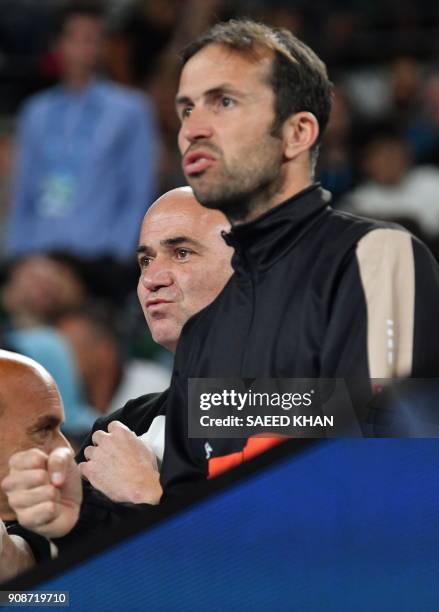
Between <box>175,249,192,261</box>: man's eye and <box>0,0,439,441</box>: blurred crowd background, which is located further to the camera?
<box>0,0,439,441</box>: blurred crowd background

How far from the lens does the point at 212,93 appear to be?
152 centimetres

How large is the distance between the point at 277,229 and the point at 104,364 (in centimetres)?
154

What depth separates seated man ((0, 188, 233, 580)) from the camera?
152cm

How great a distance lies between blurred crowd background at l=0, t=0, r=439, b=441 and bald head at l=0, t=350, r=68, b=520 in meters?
0.43

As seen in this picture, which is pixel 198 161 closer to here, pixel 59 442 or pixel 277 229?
pixel 277 229

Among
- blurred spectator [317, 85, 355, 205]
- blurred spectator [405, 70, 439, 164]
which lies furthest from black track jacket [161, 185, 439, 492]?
blurred spectator [405, 70, 439, 164]

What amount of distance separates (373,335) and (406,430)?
0.32 ft

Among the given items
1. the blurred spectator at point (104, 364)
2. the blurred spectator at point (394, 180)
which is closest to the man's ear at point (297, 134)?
the blurred spectator at point (104, 364)

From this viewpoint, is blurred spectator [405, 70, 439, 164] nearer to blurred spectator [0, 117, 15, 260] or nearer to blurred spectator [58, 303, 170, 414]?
blurred spectator [0, 117, 15, 260]

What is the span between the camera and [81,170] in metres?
3.46

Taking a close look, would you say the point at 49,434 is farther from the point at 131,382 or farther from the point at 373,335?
the point at 131,382

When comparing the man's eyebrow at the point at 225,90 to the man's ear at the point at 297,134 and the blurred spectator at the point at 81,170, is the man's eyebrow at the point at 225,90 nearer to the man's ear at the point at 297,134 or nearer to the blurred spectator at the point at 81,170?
the man's ear at the point at 297,134

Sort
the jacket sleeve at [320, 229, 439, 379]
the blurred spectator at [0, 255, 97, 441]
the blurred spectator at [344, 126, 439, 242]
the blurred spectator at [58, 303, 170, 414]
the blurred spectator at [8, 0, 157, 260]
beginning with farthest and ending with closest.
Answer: the blurred spectator at [344, 126, 439, 242], the blurred spectator at [0, 255, 97, 441], the blurred spectator at [8, 0, 157, 260], the blurred spectator at [58, 303, 170, 414], the jacket sleeve at [320, 229, 439, 379]

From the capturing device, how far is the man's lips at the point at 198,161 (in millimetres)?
1514
